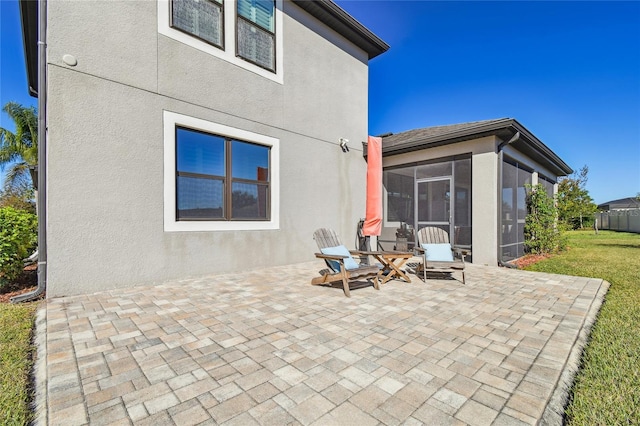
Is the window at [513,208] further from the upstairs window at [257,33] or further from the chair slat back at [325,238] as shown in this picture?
the upstairs window at [257,33]

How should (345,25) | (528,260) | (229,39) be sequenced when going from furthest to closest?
(528,260), (345,25), (229,39)


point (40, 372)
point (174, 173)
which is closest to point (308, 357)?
point (40, 372)

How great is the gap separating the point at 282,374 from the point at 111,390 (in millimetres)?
1275

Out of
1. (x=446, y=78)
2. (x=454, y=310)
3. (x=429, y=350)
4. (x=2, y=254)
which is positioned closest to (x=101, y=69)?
(x=2, y=254)

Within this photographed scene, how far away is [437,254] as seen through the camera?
6.02m

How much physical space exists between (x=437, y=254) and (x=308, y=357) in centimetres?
434

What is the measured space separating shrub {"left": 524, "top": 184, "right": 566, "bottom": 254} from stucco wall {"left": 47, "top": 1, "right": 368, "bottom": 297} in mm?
7861

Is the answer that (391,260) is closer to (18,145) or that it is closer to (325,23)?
(325,23)

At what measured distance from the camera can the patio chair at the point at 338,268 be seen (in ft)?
15.6

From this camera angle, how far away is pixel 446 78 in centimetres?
1596

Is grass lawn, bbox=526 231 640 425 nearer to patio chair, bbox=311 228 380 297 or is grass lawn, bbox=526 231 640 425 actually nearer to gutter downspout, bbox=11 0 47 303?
patio chair, bbox=311 228 380 297

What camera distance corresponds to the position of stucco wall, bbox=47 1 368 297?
4.44 meters

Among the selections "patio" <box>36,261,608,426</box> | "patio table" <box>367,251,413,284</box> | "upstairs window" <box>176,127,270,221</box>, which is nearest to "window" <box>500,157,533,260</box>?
"patio" <box>36,261,608,426</box>

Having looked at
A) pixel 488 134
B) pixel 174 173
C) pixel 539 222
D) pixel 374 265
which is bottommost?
pixel 374 265
